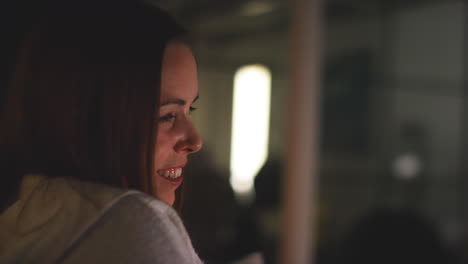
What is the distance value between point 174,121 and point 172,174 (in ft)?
0.23

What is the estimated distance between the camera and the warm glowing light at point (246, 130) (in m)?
5.90

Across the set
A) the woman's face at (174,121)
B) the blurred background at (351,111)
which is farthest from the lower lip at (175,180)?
the blurred background at (351,111)

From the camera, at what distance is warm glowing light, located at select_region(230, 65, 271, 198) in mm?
5902

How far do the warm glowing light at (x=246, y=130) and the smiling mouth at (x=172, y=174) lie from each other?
197 inches

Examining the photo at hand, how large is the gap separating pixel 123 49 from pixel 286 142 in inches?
110

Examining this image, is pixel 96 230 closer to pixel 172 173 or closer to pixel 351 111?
pixel 172 173

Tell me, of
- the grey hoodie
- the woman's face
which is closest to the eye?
the woman's face

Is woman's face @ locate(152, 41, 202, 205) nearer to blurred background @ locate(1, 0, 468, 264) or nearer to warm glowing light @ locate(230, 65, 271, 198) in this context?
blurred background @ locate(1, 0, 468, 264)

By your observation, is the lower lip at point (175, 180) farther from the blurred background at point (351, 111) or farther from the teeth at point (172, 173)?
the blurred background at point (351, 111)

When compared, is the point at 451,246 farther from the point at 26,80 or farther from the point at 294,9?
the point at 26,80

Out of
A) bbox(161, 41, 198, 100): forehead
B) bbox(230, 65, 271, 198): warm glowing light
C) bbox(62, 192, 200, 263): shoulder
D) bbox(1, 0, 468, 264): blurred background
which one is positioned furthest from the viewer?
bbox(1, 0, 468, 264): blurred background

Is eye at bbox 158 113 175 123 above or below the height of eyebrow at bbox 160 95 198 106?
below

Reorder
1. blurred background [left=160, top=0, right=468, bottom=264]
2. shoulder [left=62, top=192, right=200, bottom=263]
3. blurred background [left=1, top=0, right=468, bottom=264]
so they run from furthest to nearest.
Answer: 1. blurred background [left=160, top=0, right=468, bottom=264]
2. blurred background [left=1, top=0, right=468, bottom=264]
3. shoulder [left=62, top=192, right=200, bottom=263]

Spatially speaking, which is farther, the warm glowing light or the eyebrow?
the warm glowing light
